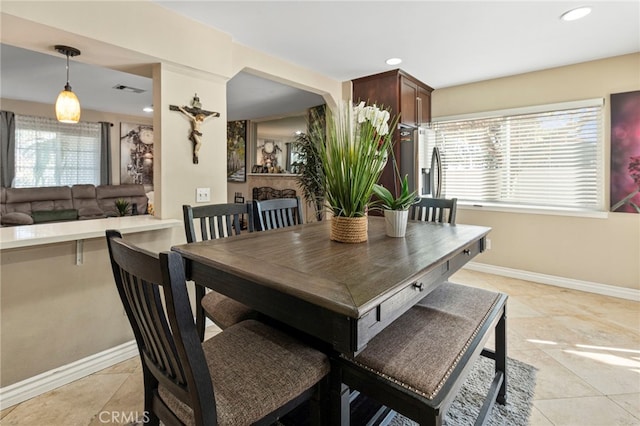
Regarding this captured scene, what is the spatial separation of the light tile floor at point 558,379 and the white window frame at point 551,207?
1.01 meters

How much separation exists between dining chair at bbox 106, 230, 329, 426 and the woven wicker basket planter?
0.54 metres

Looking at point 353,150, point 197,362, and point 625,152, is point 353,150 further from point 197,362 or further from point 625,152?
point 625,152

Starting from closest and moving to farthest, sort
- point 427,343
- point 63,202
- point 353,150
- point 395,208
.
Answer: point 427,343 → point 353,150 → point 395,208 → point 63,202

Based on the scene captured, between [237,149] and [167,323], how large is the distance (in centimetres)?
684

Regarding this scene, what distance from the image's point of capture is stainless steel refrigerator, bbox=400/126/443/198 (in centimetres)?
384

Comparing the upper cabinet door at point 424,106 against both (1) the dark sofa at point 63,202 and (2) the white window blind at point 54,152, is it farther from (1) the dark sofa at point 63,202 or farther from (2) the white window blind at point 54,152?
(2) the white window blind at point 54,152

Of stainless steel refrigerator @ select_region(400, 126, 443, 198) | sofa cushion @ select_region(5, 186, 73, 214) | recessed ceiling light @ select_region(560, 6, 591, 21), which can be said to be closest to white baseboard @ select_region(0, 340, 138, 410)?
stainless steel refrigerator @ select_region(400, 126, 443, 198)

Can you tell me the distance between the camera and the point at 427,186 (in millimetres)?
4094

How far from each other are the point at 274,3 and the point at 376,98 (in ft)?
6.13

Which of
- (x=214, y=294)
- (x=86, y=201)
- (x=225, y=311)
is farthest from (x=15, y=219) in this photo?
(x=225, y=311)

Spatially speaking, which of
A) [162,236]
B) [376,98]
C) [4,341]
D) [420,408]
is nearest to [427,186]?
[376,98]

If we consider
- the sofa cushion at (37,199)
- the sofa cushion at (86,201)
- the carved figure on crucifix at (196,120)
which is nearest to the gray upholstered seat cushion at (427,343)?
the carved figure on crucifix at (196,120)

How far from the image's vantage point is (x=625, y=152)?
3189 millimetres

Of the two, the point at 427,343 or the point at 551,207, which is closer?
the point at 427,343
